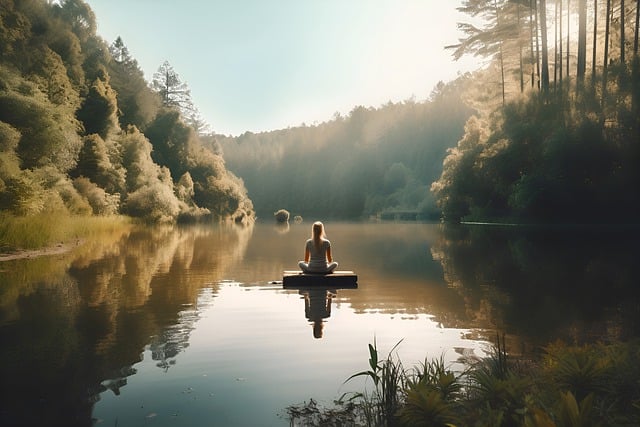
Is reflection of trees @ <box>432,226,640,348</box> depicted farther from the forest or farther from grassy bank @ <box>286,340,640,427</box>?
the forest

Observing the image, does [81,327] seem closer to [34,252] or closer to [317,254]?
[317,254]

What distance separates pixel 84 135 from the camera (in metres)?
58.0

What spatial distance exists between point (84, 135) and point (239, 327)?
54.5 meters

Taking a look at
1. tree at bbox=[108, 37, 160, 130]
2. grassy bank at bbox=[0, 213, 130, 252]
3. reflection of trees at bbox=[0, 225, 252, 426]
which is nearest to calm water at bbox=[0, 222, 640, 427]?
reflection of trees at bbox=[0, 225, 252, 426]

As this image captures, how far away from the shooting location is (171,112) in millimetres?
91062

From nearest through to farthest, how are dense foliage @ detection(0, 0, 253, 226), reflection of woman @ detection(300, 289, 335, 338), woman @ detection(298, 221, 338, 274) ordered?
reflection of woman @ detection(300, 289, 335, 338) < woman @ detection(298, 221, 338, 274) < dense foliage @ detection(0, 0, 253, 226)

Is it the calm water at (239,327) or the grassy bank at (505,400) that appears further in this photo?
the calm water at (239,327)

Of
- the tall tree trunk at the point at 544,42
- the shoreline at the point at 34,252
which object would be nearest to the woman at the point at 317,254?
the shoreline at the point at 34,252

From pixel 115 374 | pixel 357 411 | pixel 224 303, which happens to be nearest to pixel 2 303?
pixel 224 303

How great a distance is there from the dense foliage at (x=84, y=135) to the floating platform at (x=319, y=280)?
1878 centimetres

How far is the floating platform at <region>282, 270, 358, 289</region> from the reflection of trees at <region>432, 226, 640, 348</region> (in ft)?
9.89

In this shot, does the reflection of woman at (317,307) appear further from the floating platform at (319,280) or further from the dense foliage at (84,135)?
the dense foliage at (84,135)

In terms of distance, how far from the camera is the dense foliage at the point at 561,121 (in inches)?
1529

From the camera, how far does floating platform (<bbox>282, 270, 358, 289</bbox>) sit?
13727mm
